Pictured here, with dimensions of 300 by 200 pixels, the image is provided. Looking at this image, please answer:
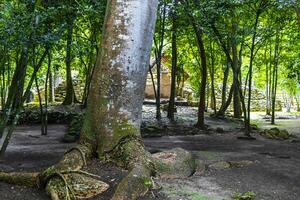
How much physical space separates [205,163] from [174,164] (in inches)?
57.0

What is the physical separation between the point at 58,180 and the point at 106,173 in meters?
0.63

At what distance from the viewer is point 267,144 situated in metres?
10.7

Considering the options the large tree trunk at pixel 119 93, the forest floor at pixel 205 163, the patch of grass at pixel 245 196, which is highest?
the large tree trunk at pixel 119 93

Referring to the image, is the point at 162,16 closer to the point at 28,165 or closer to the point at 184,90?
the point at 28,165

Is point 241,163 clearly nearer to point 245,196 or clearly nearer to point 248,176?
point 248,176

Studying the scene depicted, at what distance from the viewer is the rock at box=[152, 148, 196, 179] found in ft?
18.0

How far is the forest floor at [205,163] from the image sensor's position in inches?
197

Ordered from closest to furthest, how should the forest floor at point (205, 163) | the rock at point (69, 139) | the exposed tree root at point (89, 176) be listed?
the exposed tree root at point (89, 176)
the forest floor at point (205, 163)
the rock at point (69, 139)

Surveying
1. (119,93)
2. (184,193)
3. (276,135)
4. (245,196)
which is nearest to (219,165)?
(245,196)

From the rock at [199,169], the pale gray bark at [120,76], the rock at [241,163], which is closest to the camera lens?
the pale gray bark at [120,76]

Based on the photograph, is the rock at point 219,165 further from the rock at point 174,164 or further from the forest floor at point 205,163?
the rock at point 174,164

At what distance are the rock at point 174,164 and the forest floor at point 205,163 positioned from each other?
0.12m

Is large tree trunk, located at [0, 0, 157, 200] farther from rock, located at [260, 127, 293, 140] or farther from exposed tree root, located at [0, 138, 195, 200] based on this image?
rock, located at [260, 127, 293, 140]

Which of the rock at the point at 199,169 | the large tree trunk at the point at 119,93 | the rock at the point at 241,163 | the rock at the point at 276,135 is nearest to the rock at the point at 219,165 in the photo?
the rock at the point at 241,163
